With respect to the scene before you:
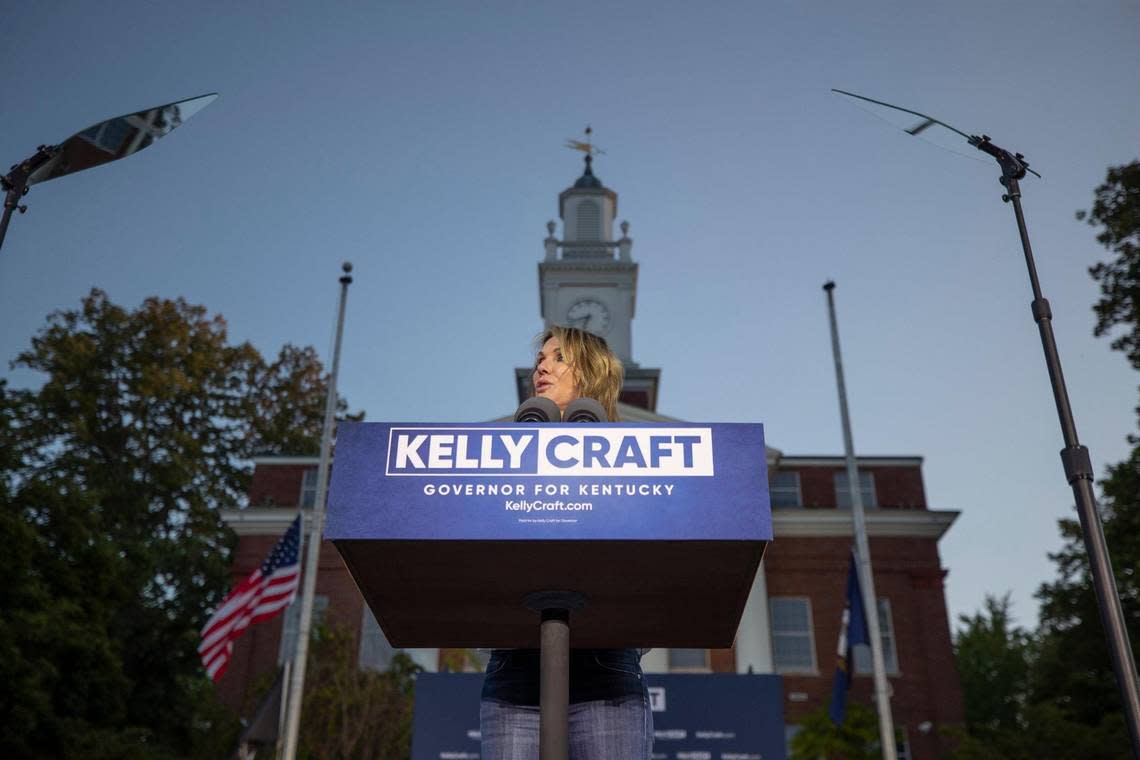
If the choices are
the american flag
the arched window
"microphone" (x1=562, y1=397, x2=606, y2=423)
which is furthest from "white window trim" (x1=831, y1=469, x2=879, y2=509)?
"microphone" (x1=562, y1=397, x2=606, y2=423)

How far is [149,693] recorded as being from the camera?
2931cm

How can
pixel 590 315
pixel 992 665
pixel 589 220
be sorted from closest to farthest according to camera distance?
pixel 590 315
pixel 589 220
pixel 992 665

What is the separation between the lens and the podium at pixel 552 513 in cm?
244

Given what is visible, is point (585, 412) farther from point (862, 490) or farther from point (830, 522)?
point (862, 490)

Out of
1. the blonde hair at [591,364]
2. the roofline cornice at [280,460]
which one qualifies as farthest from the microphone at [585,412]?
the roofline cornice at [280,460]

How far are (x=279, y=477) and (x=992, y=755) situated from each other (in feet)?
73.7

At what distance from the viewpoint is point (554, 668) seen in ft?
9.02

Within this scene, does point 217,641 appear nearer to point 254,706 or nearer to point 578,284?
point 254,706

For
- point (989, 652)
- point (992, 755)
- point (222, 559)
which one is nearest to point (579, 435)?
point (992, 755)

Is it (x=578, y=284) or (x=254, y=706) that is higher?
(x=578, y=284)

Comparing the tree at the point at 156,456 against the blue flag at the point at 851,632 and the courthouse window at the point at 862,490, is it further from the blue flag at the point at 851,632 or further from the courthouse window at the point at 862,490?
the courthouse window at the point at 862,490

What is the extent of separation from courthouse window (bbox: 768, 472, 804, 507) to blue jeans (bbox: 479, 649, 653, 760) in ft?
93.5

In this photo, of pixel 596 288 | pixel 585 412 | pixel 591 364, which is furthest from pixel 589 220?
pixel 585 412

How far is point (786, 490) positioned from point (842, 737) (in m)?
9.03
